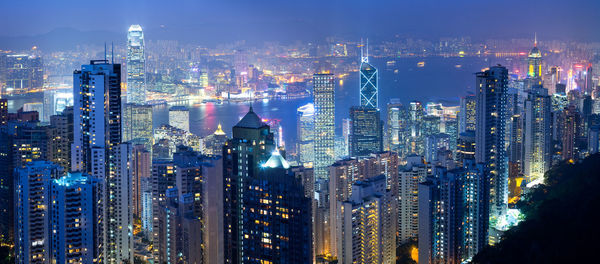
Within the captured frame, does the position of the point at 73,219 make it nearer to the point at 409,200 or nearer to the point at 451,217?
the point at 451,217

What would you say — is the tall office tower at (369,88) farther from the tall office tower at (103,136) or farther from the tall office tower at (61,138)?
the tall office tower at (103,136)

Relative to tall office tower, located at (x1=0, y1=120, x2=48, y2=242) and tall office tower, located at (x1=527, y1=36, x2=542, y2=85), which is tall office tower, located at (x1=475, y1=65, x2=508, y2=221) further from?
tall office tower, located at (x1=0, y1=120, x2=48, y2=242)

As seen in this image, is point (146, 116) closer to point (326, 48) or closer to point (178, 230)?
point (326, 48)

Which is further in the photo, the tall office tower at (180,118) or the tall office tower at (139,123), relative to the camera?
the tall office tower at (180,118)

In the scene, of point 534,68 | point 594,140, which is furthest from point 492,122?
point 534,68

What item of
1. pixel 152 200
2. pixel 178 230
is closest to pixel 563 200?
pixel 178 230

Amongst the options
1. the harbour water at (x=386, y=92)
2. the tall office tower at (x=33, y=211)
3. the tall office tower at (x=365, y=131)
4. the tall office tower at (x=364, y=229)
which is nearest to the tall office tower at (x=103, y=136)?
the tall office tower at (x=33, y=211)
